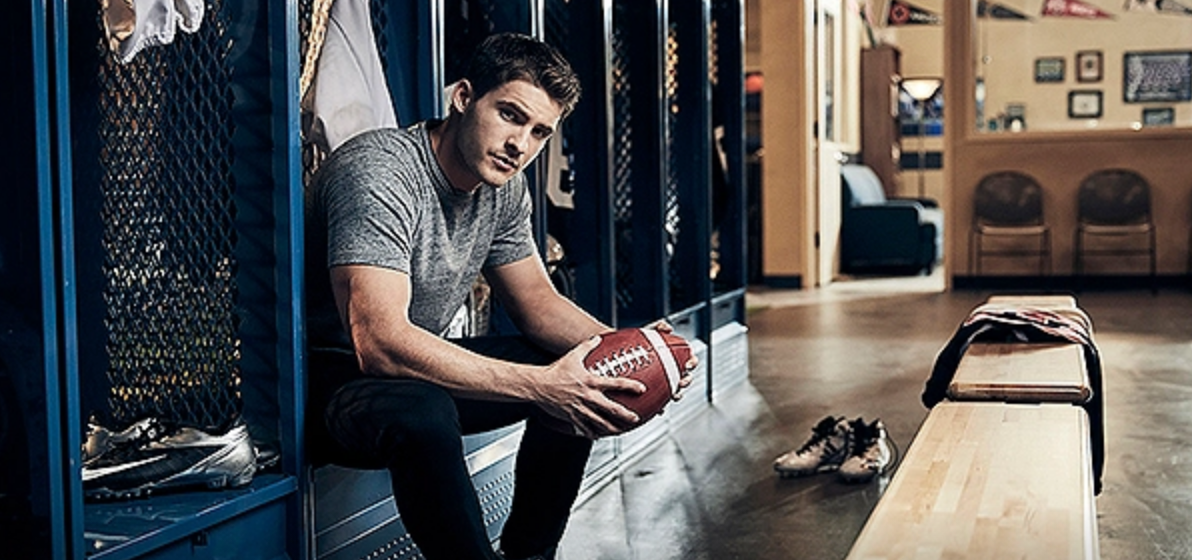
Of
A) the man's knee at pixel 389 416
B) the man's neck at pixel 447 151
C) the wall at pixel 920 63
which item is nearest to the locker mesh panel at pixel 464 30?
the man's neck at pixel 447 151

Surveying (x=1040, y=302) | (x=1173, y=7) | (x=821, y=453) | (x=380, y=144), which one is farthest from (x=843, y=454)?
(x=1173, y=7)

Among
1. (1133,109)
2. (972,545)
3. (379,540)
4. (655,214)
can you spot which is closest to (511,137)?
(379,540)

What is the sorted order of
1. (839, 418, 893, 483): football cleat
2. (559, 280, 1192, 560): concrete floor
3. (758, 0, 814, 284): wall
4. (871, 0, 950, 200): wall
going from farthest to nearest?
(871, 0, 950, 200): wall, (758, 0, 814, 284): wall, (839, 418, 893, 483): football cleat, (559, 280, 1192, 560): concrete floor

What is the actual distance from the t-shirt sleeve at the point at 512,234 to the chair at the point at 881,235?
870 cm

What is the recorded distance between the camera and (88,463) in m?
2.04

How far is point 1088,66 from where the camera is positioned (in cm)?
1262

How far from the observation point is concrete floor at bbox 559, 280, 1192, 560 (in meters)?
2.96

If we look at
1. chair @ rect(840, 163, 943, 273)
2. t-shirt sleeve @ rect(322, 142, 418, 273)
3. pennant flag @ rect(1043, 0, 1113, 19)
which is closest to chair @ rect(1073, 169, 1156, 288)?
chair @ rect(840, 163, 943, 273)

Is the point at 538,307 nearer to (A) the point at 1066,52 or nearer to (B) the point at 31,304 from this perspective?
(B) the point at 31,304

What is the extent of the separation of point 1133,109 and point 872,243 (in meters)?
3.45

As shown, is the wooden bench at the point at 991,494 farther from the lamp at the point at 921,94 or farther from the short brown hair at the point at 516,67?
the lamp at the point at 921,94

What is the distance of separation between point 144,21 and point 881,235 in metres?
9.57

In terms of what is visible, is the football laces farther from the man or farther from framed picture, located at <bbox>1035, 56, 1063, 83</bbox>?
framed picture, located at <bbox>1035, 56, 1063, 83</bbox>

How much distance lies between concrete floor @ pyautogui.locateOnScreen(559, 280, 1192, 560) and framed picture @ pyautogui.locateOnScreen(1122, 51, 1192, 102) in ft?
17.5
